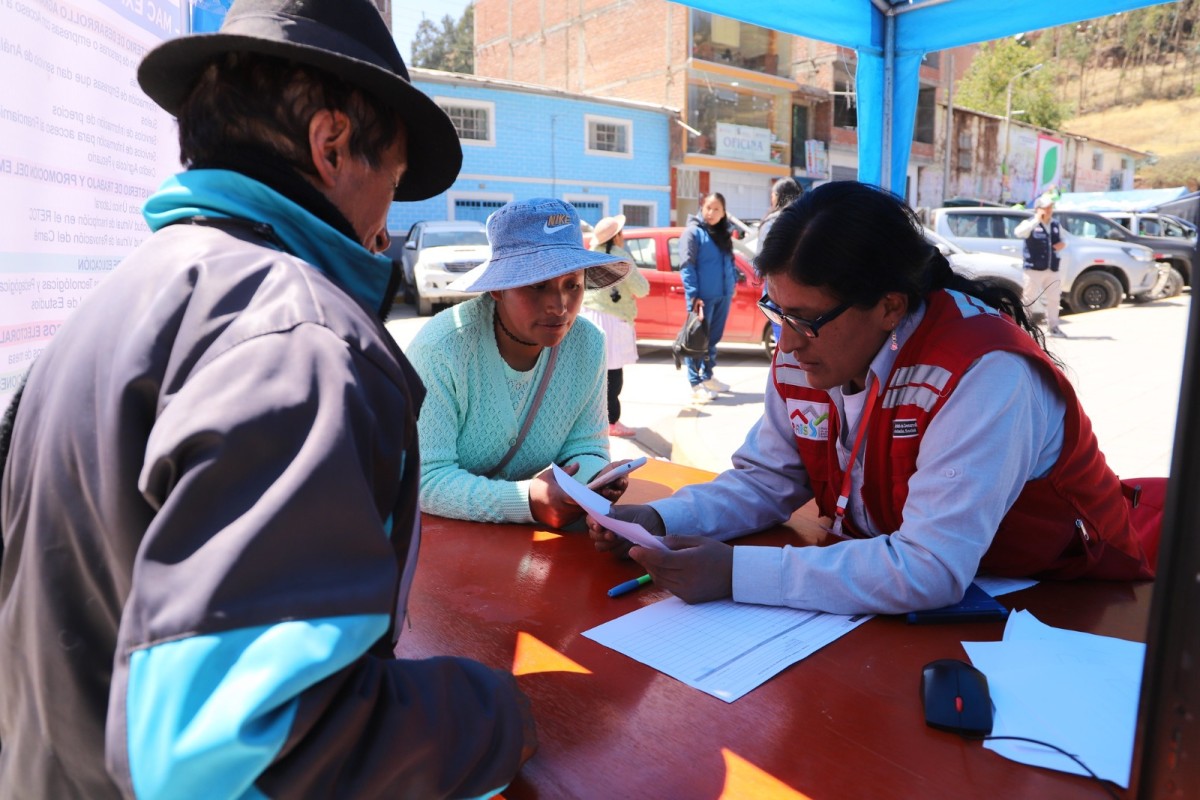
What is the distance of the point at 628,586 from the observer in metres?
1.56

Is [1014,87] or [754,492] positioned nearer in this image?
[754,492]

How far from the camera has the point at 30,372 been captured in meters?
0.86

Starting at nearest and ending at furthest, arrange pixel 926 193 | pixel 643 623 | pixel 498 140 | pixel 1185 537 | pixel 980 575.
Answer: pixel 1185 537 → pixel 643 623 → pixel 980 575 → pixel 498 140 → pixel 926 193

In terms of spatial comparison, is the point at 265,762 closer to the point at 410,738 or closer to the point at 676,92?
the point at 410,738

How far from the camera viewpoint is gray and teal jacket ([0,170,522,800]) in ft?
1.97

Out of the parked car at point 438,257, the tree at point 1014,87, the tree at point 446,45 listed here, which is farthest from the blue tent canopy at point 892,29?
the tree at point 446,45

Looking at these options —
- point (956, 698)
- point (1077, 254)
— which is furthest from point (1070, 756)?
point (1077, 254)

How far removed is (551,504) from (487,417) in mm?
393

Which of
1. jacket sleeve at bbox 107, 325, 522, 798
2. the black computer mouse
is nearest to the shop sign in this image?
the black computer mouse

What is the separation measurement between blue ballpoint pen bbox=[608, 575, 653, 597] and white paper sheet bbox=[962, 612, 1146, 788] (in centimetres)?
58

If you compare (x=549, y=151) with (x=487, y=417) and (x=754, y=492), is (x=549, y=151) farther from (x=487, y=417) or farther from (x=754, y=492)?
(x=754, y=492)

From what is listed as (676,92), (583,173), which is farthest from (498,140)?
(676,92)

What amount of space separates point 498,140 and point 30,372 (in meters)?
19.4

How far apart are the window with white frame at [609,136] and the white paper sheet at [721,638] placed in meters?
20.3
